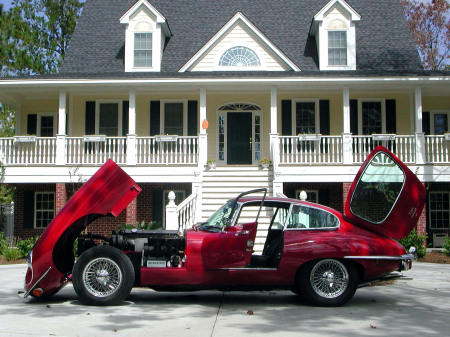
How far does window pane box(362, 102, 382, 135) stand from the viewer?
65.4ft

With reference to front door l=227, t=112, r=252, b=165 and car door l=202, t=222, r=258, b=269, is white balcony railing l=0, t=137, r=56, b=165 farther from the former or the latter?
car door l=202, t=222, r=258, b=269

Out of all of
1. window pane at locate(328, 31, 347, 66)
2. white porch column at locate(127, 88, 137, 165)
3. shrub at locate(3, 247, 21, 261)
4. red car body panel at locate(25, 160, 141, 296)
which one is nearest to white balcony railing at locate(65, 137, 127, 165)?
white porch column at locate(127, 88, 137, 165)

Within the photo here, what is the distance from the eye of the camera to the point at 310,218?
8414 mm

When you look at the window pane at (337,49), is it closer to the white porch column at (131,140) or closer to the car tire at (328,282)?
the white porch column at (131,140)

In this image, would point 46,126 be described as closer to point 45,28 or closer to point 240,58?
point 240,58

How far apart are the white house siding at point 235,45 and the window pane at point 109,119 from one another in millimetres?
3326

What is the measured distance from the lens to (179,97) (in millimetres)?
20172

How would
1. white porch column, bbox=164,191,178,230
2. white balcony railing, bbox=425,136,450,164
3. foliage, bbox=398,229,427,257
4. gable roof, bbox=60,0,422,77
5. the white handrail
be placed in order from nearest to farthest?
white porch column, bbox=164,191,178,230 < the white handrail < foliage, bbox=398,229,427,257 < white balcony railing, bbox=425,136,450,164 < gable roof, bbox=60,0,422,77

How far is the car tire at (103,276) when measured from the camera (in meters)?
7.92

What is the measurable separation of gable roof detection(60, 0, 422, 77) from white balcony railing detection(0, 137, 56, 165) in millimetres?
3464

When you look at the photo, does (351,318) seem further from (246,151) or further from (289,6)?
(289,6)

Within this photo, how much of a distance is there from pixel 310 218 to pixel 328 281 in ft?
3.20

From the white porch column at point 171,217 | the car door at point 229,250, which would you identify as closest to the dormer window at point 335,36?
the white porch column at point 171,217

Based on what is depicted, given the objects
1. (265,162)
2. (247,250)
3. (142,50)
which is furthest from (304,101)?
(247,250)
